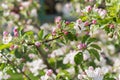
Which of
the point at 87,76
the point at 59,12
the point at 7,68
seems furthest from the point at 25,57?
the point at 59,12

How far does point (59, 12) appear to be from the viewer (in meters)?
8.22

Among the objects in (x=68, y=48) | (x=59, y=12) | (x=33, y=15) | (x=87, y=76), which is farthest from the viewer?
(x=59, y=12)

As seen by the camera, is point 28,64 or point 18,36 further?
point 28,64

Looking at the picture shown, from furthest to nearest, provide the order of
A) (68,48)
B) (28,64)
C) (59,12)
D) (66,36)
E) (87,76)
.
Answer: (59,12) < (68,48) < (28,64) < (66,36) < (87,76)

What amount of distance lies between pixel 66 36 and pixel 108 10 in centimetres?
28

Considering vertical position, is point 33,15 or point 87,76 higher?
point 33,15

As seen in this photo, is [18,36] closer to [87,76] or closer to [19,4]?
[87,76]

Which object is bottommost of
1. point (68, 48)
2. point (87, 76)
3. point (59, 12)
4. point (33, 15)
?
point (87, 76)

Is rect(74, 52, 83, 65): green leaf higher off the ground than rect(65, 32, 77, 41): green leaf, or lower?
lower

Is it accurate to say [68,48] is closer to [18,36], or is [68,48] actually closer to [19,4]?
[19,4]

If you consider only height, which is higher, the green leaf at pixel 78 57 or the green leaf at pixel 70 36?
the green leaf at pixel 70 36

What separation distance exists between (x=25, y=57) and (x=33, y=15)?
1.50 m

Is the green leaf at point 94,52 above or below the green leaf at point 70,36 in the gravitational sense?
below

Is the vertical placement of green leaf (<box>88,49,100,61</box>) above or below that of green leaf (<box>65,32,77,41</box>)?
below
